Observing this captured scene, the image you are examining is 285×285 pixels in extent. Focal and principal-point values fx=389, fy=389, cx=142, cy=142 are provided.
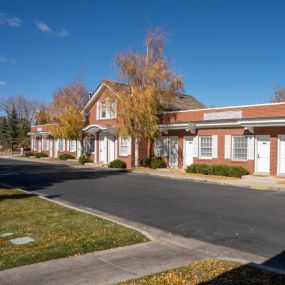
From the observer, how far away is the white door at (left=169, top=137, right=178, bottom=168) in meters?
28.2

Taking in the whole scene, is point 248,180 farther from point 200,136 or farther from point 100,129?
point 100,129

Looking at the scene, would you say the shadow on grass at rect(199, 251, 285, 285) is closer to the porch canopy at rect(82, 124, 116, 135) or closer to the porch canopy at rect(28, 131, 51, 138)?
the porch canopy at rect(82, 124, 116, 135)

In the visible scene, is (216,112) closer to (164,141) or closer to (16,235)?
(164,141)

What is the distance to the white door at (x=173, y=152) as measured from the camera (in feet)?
92.6

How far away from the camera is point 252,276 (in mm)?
5523

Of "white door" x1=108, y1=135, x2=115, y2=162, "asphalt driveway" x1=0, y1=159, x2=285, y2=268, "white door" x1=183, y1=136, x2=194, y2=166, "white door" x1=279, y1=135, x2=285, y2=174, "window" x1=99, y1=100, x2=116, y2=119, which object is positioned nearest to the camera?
"asphalt driveway" x1=0, y1=159, x2=285, y2=268

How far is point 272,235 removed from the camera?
846cm

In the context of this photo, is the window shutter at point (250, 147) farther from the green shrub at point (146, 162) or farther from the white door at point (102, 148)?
the white door at point (102, 148)

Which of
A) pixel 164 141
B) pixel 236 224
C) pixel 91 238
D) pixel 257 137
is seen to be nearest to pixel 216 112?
pixel 257 137

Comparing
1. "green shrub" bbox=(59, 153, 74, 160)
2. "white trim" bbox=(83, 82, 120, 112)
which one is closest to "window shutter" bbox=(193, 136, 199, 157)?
"white trim" bbox=(83, 82, 120, 112)

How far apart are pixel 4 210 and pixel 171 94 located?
63.0 feet

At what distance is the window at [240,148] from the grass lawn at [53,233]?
1485cm

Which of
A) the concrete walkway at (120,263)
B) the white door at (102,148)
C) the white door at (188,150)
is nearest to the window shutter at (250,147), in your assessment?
the white door at (188,150)

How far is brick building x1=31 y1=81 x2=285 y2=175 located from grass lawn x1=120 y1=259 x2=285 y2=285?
15993 millimetres
